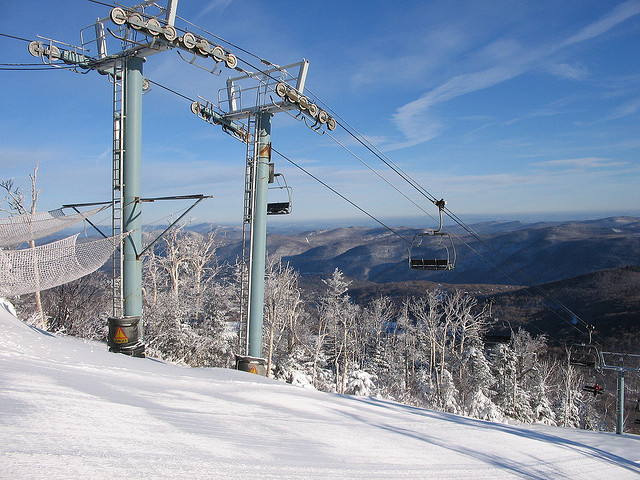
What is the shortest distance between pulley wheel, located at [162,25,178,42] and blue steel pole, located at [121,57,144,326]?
0.72 metres

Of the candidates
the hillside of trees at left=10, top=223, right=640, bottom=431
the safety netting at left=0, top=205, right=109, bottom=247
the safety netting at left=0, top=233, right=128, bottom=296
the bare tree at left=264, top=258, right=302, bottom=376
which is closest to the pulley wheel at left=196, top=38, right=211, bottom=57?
the safety netting at left=0, top=205, right=109, bottom=247

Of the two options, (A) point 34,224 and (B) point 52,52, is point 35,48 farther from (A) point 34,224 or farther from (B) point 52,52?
(A) point 34,224

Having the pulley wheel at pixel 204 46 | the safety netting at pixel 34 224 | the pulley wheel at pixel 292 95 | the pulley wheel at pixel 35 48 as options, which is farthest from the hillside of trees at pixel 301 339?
the pulley wheel at pixel 204 46

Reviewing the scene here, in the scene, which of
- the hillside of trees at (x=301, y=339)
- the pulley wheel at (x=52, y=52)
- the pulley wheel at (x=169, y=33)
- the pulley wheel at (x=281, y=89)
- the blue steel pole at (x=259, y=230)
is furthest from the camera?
the hillside of trees at (x=301, y=339)

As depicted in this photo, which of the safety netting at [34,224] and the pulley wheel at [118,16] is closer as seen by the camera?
the pulley wheel at [118,16]

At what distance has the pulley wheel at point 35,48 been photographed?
23.4 ft

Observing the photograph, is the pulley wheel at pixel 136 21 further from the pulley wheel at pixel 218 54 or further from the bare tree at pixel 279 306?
the bare tree at pixel 279 306

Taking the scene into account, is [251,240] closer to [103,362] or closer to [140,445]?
[103,362]

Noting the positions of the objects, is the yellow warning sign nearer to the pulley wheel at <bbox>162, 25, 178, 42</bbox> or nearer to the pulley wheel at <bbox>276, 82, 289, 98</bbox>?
the pulley wheel at <bbox>162, 25, 178, 42</bbox>

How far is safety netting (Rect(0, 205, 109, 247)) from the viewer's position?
24.6 ft

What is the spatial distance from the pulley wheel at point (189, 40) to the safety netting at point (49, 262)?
3692 mm

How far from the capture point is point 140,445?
2355 mm

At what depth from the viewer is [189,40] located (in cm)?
Result: 743

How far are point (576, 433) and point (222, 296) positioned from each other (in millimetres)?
24614
